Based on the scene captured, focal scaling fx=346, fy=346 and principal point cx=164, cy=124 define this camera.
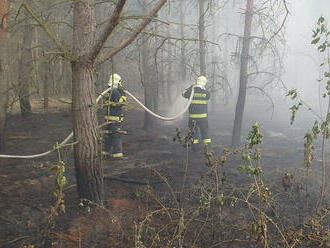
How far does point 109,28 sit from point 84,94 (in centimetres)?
115

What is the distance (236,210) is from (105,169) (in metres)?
3.02

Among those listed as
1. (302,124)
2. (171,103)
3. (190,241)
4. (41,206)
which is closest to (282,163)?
(190,241)

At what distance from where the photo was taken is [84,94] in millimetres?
4719

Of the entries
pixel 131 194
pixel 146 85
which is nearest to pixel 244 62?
pixel 146 85

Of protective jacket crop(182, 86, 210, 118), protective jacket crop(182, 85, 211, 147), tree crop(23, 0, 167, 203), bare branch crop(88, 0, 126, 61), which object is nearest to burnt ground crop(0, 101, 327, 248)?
tree crop(23, 0, 167, 203)

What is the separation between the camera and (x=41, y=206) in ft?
16.6

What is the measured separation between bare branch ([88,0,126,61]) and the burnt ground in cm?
167

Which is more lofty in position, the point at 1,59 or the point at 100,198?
the point at 1,59

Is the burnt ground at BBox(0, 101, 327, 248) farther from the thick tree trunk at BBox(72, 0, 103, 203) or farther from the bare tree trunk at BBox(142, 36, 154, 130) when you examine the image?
the bare tree trunk at BBox(142, 36, 154, 130)

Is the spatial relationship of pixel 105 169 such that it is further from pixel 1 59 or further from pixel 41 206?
pixel 1 59

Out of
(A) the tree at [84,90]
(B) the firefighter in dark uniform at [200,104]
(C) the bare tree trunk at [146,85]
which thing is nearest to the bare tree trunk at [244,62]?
(B) the firefighter in dark uniform at [200,104]

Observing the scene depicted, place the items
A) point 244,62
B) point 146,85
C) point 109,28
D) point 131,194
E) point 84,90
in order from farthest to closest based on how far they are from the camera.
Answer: point 146,85, point 244,62, point 131,194, point 84,90, point 109,28

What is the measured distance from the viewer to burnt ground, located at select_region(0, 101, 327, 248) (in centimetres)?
432

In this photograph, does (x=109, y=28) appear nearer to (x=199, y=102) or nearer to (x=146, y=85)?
(x=199, y=102)
